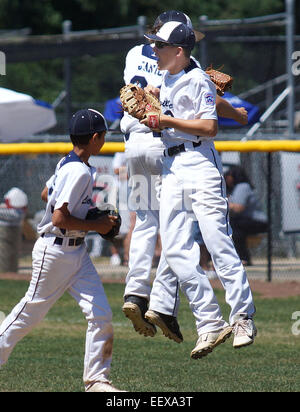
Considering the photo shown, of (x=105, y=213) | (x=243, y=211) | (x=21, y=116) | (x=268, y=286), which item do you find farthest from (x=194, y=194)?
(x=21, y=116)

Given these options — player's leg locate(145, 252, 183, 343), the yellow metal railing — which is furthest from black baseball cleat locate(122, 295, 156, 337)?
the yellow metal railing

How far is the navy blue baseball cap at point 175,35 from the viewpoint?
19.5 ft

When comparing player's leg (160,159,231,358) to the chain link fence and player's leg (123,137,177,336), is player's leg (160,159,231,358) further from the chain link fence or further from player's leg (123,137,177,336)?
the chain link fence

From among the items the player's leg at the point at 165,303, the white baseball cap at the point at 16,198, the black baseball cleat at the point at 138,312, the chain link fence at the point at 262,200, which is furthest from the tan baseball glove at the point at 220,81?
the white baseball cap at the point at 16,198

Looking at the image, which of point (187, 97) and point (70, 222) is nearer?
point (70, 222)

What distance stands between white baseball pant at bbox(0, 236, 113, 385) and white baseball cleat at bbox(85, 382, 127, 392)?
0.15 ft

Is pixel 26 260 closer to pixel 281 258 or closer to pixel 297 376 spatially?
pixel 281 258

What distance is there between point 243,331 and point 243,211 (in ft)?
20.2

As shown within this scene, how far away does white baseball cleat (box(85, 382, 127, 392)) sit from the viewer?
5.82 metres

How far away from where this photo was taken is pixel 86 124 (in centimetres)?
591

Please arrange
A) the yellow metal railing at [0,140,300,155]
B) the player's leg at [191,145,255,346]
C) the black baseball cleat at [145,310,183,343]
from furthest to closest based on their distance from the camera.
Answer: the yellow metal railing at [0,140,300,155]
the black baseball cleat at [145,310,183,343]
the player's leg at [191,145,255,346]

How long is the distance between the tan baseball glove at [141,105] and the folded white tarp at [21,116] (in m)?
6.87

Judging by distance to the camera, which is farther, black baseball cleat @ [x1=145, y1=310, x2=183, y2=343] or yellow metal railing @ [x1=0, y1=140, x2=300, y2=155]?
yellow metal railing @ [x1=0, y1=140, x2=300, y2=155]

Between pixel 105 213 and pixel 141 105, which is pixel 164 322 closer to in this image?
pixel 105 213
